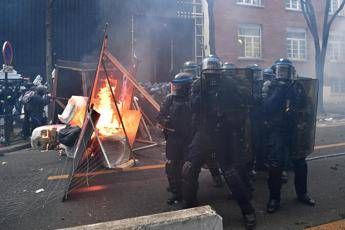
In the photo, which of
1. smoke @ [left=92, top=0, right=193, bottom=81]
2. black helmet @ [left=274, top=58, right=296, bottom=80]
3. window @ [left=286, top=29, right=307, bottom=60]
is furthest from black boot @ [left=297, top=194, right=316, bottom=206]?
window @ [left=286, top=29, right=307, bottom=60]

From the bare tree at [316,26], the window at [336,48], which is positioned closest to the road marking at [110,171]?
the bare tree at [316,26]

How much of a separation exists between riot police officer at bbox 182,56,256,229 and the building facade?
15.7 meters

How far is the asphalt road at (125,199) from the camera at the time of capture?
4180 millimetres

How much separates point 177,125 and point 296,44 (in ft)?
64.6

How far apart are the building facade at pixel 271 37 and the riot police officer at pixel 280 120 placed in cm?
1528

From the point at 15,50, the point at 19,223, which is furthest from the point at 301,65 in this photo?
the point at 19,223

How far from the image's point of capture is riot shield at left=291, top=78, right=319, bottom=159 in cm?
458

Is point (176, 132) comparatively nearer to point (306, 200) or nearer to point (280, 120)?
point (280, 120)

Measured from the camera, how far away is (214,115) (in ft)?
13.4

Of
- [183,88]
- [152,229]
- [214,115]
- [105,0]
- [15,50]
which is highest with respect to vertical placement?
[105,0]

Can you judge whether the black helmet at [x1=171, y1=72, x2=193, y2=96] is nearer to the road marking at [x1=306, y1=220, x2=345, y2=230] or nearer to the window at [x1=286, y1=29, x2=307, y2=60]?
the road marking at [x1=306, y1=220, x2=345, y2=230]

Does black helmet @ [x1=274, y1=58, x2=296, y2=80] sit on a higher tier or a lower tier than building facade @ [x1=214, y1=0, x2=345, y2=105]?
lower

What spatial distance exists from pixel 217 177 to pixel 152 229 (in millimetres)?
2867

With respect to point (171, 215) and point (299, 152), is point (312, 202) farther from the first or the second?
point (171, 215)
